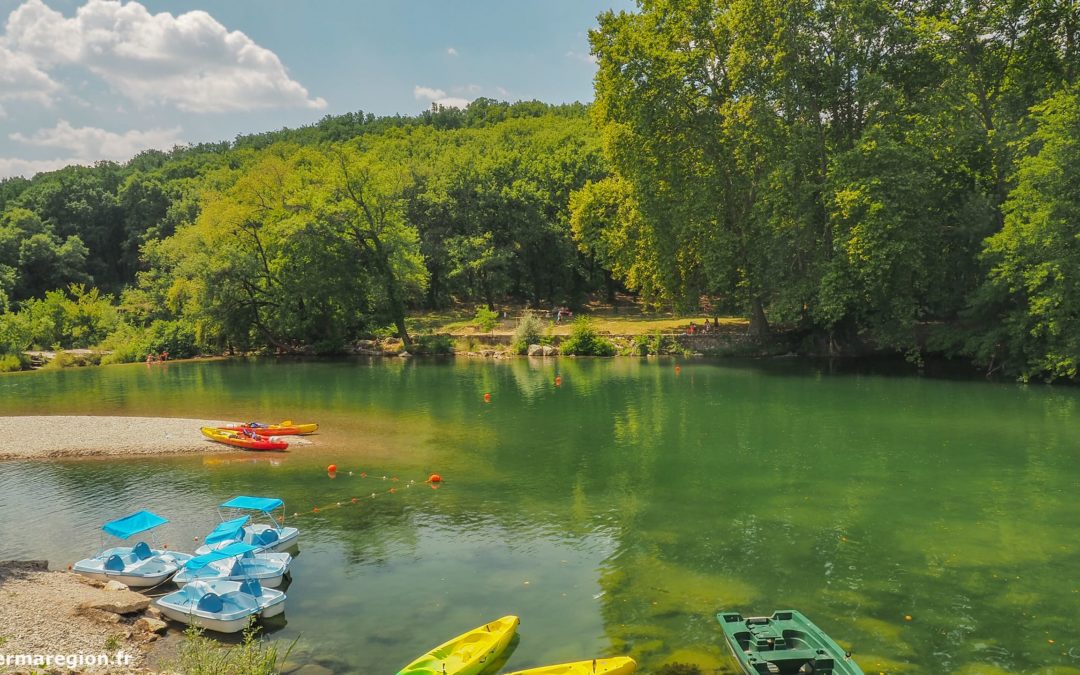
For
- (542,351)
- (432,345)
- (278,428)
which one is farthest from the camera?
(432,345)

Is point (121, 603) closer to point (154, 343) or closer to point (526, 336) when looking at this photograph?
point (526, 336)

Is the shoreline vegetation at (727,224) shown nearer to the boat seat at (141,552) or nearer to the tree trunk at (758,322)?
the tree trunk at (758,322)

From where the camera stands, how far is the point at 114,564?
16.7 meters

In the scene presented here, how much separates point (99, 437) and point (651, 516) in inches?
986

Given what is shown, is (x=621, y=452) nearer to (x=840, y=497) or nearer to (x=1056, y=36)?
(x=840, y=497)

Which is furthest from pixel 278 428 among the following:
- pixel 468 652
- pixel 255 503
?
Result: pixel 468 652

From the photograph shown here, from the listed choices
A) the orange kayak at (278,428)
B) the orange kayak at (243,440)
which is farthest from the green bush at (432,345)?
the orange kayak at (243,440)

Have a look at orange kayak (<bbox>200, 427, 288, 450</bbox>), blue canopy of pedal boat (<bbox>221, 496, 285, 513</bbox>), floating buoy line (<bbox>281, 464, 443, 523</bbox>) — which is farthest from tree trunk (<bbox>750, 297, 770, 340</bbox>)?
blue canopy of pedal boat (<bbox>221, 496, 285, 513</bbox>)

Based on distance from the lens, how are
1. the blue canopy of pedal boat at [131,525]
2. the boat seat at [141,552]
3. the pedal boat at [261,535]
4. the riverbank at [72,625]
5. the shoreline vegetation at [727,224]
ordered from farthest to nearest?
the shoreline vegetation at [727,224] < the pedal boat at [261,535] < the blue canopy of pedal boat at [131,525] < the boat seat at [141,552] < the riverbank at [72,625]

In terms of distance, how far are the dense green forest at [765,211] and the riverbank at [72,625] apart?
134ft

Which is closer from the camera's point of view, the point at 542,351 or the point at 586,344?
the point at 586,344

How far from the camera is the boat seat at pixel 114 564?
1661cm

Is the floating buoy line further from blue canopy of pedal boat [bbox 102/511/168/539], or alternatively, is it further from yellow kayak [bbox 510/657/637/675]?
yellow kayak [bbox 510/657/637/675]

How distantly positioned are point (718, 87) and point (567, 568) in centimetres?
4323
